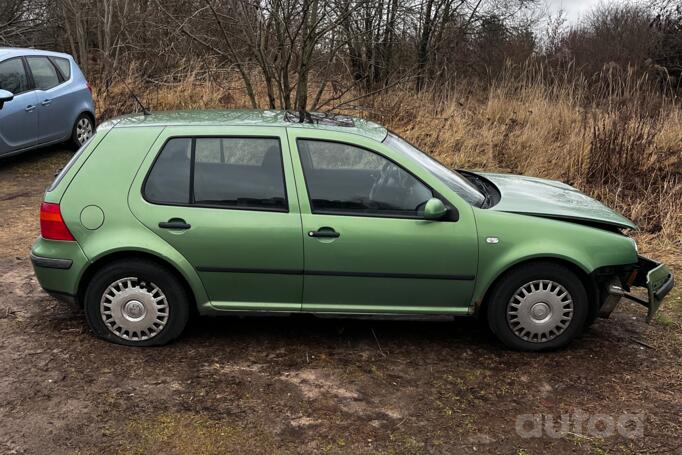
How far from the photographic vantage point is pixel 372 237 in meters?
3.79

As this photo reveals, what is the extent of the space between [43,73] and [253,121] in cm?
650

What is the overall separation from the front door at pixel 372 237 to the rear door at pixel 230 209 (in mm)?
121

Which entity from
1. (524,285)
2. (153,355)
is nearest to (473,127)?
(524,285)

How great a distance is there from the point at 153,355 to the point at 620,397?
287cm

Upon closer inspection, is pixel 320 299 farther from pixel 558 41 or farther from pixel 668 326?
pixel 558 41

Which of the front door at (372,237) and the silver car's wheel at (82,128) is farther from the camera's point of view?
the silver car's wheel at (82,128)

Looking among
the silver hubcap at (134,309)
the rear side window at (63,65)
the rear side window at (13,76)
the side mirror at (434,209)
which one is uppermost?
the rear side window at (63,65)

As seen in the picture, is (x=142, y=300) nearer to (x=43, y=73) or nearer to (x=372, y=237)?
(x=372, y=237)

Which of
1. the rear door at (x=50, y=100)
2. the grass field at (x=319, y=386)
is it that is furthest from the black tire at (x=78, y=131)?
the grass field at (x=319, y=386)

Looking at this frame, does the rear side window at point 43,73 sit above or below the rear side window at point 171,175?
above

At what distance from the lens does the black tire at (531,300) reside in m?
3.90

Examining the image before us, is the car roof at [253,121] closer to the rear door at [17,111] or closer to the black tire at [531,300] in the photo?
the black tire at [531,300]

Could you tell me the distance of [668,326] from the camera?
183 inches

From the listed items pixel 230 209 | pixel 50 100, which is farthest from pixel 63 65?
pixel 230 209
